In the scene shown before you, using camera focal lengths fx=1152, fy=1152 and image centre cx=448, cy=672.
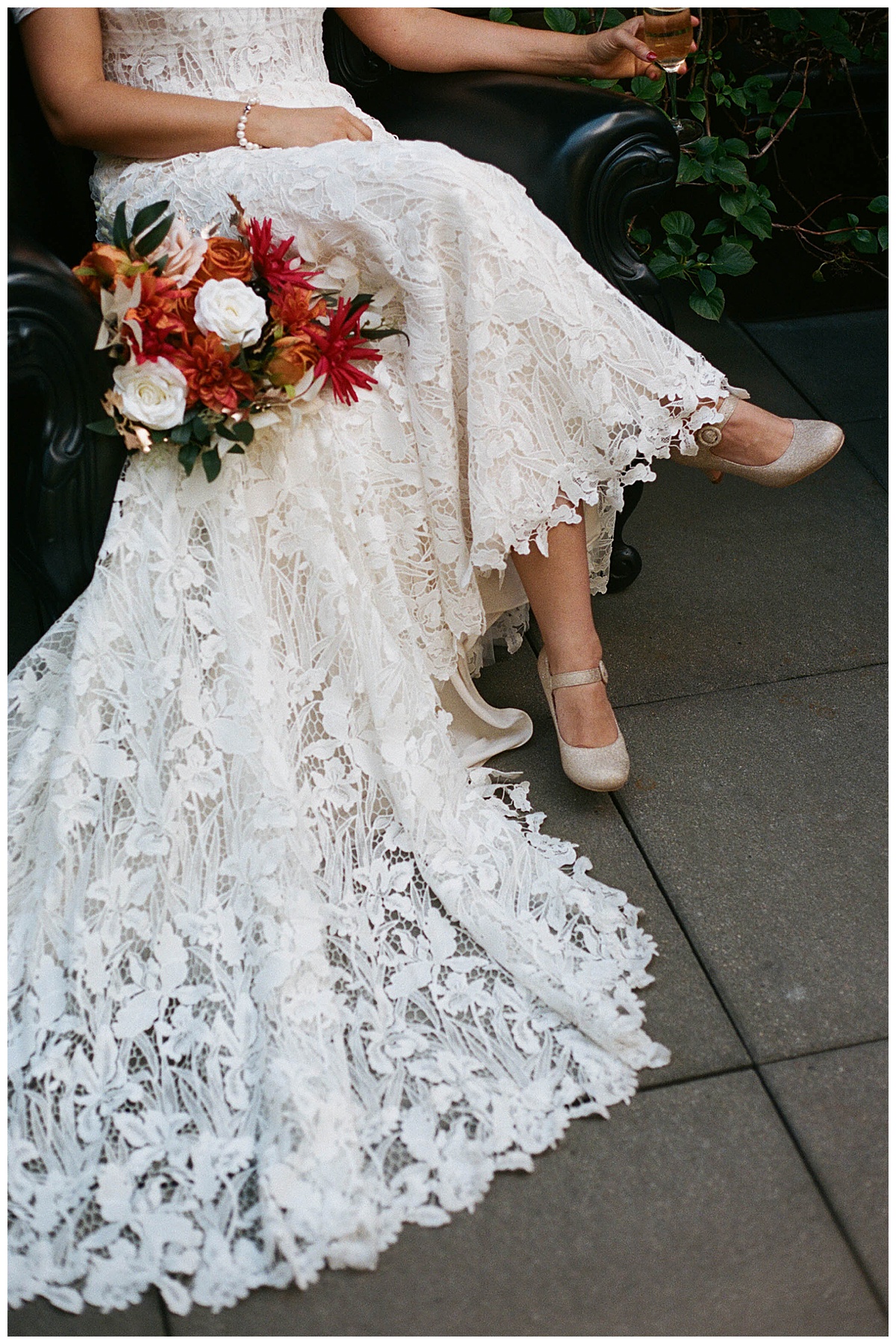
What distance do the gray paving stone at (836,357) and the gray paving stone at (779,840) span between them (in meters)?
0.95

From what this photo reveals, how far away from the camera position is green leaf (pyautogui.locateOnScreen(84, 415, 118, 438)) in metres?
1.41

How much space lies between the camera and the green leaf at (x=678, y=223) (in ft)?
7.61

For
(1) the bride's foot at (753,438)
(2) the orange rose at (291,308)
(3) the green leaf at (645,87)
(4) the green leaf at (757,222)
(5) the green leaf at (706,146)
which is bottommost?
(1) the bride's foot at (753,438)

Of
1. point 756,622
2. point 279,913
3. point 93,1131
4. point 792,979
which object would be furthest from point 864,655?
point 93,1131

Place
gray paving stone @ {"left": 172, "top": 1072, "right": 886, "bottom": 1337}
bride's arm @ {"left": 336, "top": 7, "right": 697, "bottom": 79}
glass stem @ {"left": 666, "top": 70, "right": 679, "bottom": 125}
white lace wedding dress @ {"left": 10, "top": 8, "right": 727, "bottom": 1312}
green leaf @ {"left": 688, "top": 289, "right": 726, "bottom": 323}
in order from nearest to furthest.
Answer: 1. gray paving stone @ {"left": 172, "top": 1072, "right": 886, "bottom": 1337}
2. white lace wedding dress @ {"left": 10, "top": 8, "right": 727, "bottom": 1312}
3. bride's arm @ {"left": 336, "top": 7, "right": 697, "bottom": 79}
4. glass stem @ {"left": 666, "top": 70, "right": 679, "bottom": 125}
5. green leaf @ {"left": 688, "top": 289, "right": 726, "bottom": 323}

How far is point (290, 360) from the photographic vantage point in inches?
56.1

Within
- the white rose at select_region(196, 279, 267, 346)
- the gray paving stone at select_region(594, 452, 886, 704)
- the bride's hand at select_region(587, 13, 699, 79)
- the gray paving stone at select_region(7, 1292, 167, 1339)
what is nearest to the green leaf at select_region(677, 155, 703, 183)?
the bride's hand at select_region(587, 13, 699, 79)

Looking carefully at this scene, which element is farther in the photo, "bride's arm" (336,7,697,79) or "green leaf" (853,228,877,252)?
"green leaf" (853,228,877,252)

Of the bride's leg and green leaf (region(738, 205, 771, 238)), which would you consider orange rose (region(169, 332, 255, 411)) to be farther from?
green leaf (region(738, 205, 771, 238))

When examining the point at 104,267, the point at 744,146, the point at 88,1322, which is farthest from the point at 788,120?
the point at 88,1322

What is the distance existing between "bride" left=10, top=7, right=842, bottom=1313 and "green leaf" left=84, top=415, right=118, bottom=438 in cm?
8

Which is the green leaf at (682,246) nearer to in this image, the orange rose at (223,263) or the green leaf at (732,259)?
the green leaf at (732,259)

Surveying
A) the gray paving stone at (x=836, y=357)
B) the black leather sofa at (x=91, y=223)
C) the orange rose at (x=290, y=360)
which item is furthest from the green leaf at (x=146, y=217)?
the gray paving stone at (x=836, y=357)

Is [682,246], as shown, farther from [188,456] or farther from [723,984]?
[723,984]
